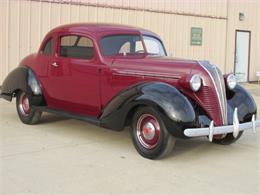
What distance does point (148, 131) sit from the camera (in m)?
6.06

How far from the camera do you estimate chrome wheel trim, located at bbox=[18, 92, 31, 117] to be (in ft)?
26.9

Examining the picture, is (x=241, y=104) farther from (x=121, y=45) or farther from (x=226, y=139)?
(x=121, y=45)

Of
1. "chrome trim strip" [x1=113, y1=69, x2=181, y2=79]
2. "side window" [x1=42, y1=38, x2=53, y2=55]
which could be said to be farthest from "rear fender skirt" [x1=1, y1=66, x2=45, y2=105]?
"chrome trim strip" [x1=113, y1=69, x2=181, y2=79]

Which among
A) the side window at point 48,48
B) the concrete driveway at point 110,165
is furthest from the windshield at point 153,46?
the side window at point 48,48

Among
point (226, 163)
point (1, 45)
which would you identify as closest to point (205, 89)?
point (226, 163)

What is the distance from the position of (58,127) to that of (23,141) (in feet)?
3.88

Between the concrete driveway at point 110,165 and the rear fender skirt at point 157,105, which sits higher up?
the rear fender skirt at point 157,105

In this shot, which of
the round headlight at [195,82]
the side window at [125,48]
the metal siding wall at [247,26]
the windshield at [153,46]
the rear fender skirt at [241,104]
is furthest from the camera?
the metal siding wall at [247,26]

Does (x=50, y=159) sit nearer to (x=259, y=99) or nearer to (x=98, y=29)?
(x=98, y=29)

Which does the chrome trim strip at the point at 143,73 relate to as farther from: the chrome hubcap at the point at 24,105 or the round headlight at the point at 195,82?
the chrome hubcap at the point at 24,105

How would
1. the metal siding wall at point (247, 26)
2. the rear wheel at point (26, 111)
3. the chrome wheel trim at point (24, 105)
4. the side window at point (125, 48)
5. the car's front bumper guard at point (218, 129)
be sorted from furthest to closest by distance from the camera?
1. the metal siding wall at point (247, 26)
2. the chrome wheel trim at point (24, 105)
3. the rear wheel at point (26, 111)
4. the side window at point (125, 48)
5. the car's front bumper guard at point (218, 129)

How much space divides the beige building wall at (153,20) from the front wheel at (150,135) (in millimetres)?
6501

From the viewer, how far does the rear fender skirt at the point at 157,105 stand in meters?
5.68

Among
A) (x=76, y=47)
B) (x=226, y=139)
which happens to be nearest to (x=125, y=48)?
(x=76, y=47)
